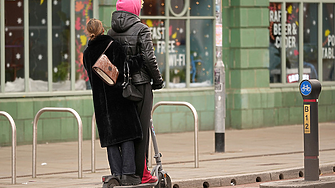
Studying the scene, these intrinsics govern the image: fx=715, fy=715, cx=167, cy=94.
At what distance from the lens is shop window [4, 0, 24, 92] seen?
13117 millimetres

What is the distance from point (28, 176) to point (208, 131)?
694cm

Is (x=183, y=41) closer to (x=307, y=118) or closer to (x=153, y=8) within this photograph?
(x=153, y=8)

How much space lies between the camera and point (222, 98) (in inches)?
472

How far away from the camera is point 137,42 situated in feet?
23.5

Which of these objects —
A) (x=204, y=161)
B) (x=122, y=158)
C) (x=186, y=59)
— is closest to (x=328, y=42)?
(x=186, y=59)

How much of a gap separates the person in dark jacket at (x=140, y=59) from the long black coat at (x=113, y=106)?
Answer: 131mm

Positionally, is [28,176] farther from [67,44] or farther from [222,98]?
[67,44]

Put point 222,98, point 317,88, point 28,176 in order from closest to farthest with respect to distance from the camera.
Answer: point 317,88, point 28,176, point 222,98

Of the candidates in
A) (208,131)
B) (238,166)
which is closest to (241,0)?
(208,131)

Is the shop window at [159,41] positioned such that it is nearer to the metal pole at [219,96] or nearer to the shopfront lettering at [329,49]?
the metal pole at [219,96]

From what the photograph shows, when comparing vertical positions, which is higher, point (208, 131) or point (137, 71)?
point (137, 71)

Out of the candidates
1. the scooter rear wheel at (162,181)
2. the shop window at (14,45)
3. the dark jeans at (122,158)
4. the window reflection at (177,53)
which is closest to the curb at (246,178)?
the scooter rear wheel at (162,181)

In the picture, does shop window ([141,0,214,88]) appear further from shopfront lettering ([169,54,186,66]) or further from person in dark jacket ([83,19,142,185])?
person in dark jacket ([83,19,142,185])

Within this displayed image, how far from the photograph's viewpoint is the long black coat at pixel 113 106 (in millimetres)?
7055
